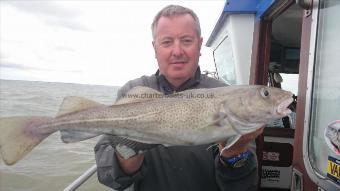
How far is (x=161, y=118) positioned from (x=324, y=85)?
4.67 feet

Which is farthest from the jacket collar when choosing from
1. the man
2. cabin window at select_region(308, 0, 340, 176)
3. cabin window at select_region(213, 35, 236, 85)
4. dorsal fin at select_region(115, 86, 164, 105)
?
cabin window at select_region(213, 35, 236, 85)

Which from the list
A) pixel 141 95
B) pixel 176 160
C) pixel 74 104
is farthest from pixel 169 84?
pixel 74 104

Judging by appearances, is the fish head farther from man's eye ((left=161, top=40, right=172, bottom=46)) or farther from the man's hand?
man's eye ((left=161, top=40, right=172, bottom=46))

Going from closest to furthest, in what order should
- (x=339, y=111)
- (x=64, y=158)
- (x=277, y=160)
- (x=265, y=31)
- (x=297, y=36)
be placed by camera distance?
(x=339, y=111) → (x=265, y=31) → (x=277, y=160) → (x=297, y=36) → (x=64, y=158)

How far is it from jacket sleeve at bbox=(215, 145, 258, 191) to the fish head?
0.59 meters

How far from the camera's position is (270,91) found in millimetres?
2527

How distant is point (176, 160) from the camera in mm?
3135

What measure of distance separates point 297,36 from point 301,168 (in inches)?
190

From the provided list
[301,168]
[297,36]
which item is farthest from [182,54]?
[297,36]

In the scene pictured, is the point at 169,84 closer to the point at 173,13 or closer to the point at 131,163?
the point at 173,13

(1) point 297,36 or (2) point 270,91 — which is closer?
(2) point 270,91

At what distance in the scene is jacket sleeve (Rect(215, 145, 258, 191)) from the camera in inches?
115

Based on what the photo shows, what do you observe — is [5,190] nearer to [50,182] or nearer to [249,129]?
[50,182]

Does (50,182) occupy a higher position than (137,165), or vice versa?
(137,165)
